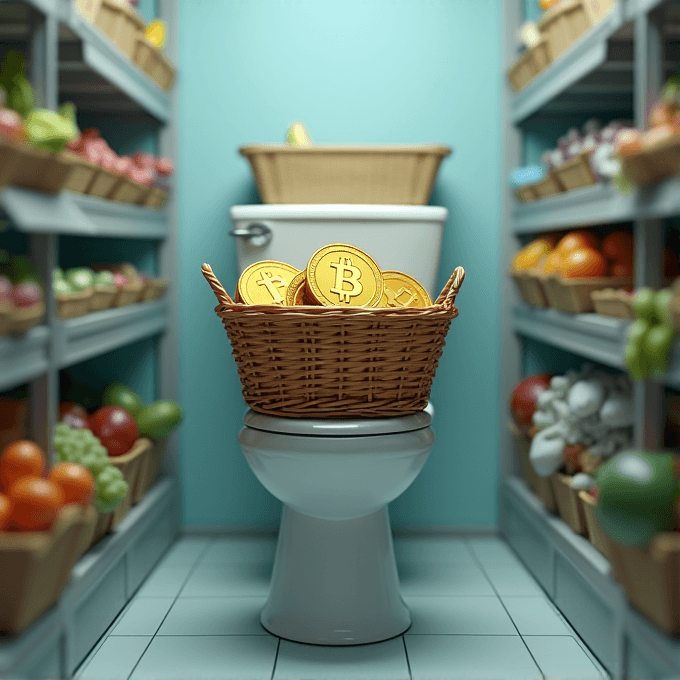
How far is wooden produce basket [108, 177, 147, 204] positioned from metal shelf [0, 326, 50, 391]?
0.58 meters

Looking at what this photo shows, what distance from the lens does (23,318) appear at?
1301 mm

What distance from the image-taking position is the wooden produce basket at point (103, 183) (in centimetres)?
181

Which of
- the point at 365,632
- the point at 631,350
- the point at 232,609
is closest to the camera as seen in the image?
the point at 631,350

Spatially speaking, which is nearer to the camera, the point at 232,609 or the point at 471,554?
the point at 232,609

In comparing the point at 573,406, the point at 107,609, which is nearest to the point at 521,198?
the point at 573,406

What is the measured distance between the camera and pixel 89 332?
1.73 m

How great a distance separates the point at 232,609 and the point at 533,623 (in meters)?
0.66

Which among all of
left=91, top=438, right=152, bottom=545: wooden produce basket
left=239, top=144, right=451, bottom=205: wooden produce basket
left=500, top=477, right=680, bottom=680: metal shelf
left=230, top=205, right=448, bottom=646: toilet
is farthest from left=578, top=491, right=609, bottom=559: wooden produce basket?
left=91, top=438, right=152, bottom=545: wooden produce basket

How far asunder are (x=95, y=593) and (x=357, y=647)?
1.75 ft

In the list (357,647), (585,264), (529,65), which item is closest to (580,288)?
(585,264)

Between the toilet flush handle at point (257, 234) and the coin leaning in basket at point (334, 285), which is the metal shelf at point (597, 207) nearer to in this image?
the coin leaning in basket at point (334, 285)

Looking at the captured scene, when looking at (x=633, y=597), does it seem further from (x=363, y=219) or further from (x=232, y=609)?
(x=363, y=219)

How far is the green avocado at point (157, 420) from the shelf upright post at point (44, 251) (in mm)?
700

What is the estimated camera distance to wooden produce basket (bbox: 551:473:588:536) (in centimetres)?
181
